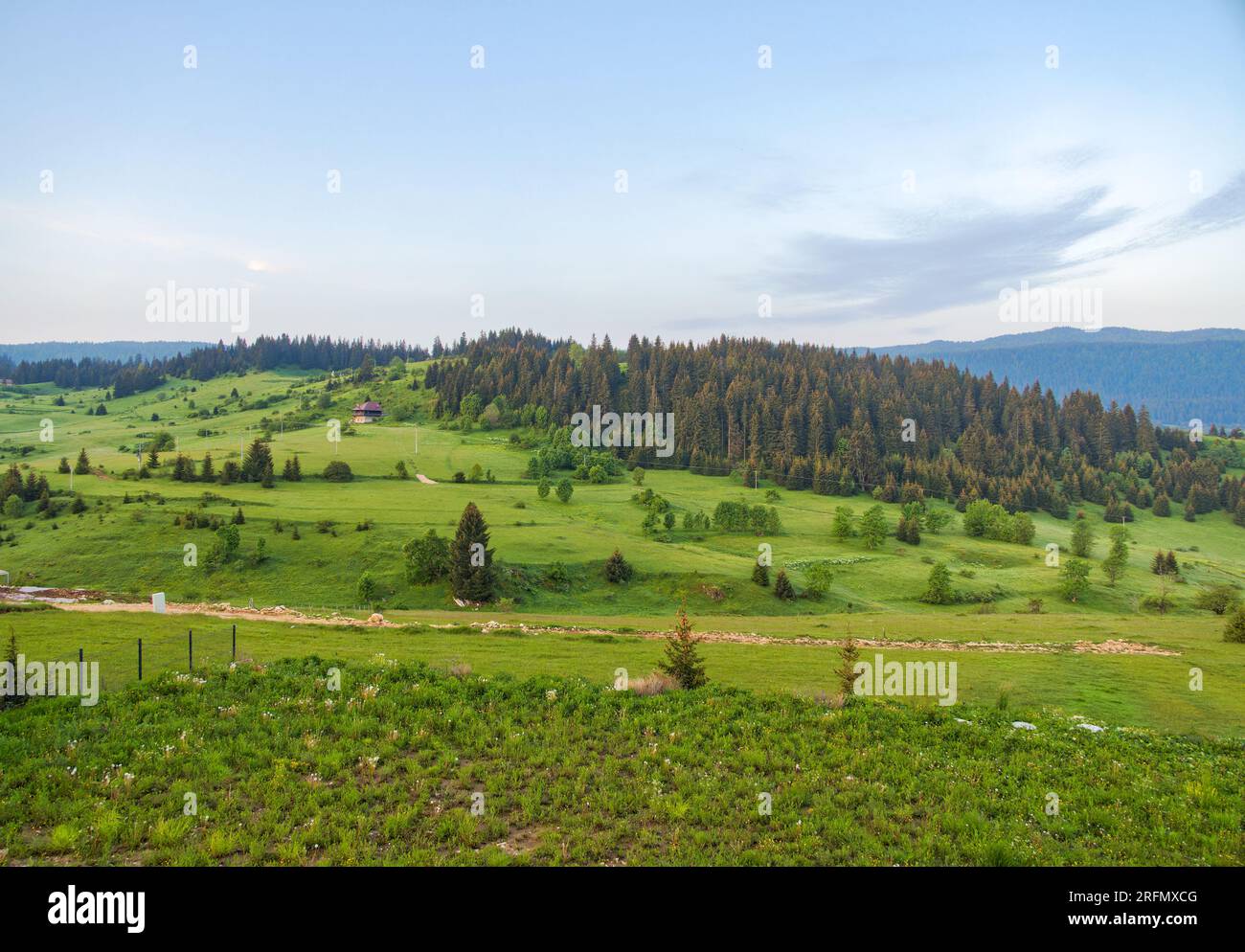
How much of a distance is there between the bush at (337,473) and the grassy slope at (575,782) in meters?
110

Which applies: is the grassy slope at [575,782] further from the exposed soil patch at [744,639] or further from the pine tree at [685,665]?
the exposed soil patch at [744,639]

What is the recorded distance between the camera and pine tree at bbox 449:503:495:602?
6506cm

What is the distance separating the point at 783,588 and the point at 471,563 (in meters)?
34.6

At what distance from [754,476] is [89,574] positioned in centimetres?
12766

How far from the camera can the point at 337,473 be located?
402 feet

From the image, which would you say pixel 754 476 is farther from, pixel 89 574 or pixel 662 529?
pixel 89 574

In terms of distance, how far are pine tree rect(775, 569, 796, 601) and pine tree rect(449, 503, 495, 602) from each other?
1245 inches

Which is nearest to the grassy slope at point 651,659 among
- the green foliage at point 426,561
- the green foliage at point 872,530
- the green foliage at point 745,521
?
the green foliage at point 426,561

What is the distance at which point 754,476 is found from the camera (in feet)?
520

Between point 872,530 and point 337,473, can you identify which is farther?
point 337,473

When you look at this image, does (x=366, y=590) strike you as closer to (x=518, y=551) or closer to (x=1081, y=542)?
(x=518, y=551)

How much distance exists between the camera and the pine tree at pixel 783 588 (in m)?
71.4

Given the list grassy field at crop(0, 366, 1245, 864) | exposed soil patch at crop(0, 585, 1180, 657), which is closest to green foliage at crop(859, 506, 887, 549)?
grassy field at crop(0, 366, 1245, 864)

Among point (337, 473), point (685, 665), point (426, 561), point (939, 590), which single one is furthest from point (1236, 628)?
point (337, 473)
